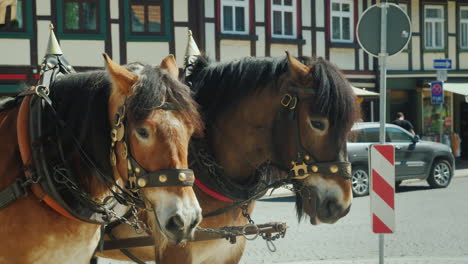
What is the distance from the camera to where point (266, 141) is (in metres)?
4.41

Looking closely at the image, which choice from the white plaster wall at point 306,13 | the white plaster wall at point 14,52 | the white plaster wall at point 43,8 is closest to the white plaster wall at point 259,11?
the white plaster wall at point 306,13

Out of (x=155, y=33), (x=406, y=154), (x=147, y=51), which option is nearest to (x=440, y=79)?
(x=406, y=154)

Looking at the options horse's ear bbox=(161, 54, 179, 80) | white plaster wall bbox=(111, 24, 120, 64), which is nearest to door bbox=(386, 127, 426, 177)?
white plaster wall bbox=(111, 24, 120, 64)

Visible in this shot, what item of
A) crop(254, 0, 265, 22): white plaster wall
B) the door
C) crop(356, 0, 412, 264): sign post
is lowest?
the door

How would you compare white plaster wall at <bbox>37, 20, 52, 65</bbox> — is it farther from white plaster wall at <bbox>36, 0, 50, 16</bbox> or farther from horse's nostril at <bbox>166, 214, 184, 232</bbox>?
horse's nostril at <bbox>166, 214, 184, 232</bbox>

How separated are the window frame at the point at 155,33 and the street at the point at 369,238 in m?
7.06

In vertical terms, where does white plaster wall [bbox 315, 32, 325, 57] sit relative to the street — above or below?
above

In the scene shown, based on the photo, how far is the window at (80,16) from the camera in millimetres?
17391

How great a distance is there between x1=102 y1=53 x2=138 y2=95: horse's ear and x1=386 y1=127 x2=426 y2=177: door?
12582mm

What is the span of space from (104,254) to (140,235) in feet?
0.96

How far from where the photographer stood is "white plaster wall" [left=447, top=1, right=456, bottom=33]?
2423 cm

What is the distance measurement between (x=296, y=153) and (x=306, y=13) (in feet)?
56.7

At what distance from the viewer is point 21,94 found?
371 cm

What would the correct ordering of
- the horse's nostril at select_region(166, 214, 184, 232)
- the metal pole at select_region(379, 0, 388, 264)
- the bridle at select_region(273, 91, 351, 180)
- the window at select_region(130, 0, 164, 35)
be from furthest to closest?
the window at select_region(130, 0, 164, 35), the metal pole at select_region(379, 0, 388, 264), the bridle at select_region(273, 91, 351, 180), the horse's nostril at select_region(166, 214, 184, 232)
